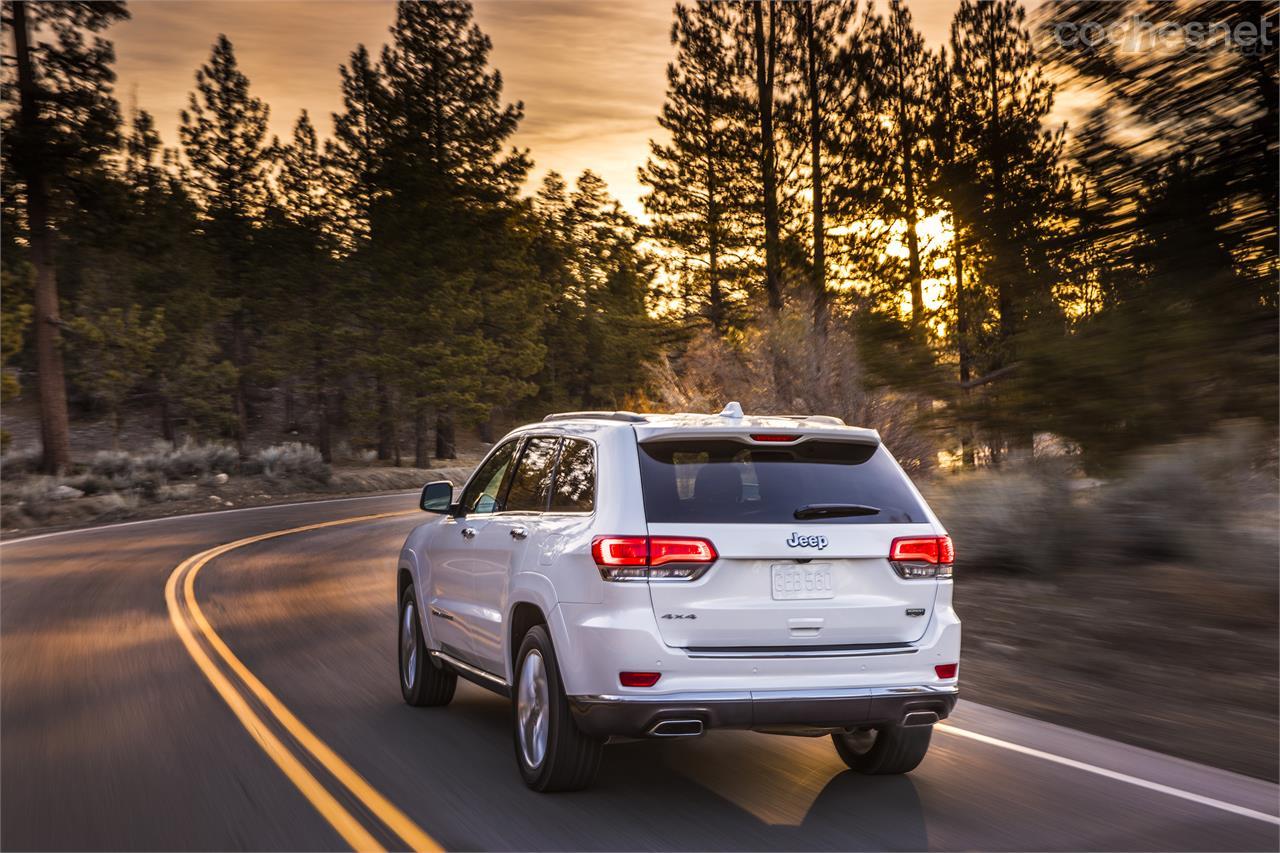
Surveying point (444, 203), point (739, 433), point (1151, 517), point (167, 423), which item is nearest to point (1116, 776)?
point (739, 433)

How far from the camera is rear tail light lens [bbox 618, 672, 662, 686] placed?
5.73 meters

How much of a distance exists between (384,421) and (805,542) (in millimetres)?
52840

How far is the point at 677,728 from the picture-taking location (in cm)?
574

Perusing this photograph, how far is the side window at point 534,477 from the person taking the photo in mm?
6977

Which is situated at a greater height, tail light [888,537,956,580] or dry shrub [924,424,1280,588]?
tail light [888,537,956,580]

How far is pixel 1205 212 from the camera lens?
10.6m

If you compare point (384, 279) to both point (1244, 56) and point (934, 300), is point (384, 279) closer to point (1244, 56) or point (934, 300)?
point (934, 300)

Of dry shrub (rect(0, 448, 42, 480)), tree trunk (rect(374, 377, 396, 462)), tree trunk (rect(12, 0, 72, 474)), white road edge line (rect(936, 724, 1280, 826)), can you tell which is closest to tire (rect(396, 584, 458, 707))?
white road edge line (rect(936, 724, 1280, 826))

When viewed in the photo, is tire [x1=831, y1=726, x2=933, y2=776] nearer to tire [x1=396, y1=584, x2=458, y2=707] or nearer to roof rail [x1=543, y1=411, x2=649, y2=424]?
roof rail [x1=543, y1=411, x2=649, y2=424]

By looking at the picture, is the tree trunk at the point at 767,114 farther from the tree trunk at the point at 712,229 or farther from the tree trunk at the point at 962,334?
the tree trunk at the point at 962,334

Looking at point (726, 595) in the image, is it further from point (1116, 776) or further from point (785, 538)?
point (1116, 776)

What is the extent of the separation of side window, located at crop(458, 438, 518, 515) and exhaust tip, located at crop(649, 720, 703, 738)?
2237 millimetres

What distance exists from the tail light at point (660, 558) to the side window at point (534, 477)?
3.50 feet

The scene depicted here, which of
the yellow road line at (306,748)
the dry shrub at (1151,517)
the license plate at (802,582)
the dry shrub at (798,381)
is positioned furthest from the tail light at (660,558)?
the dry shrub at (798,381)
